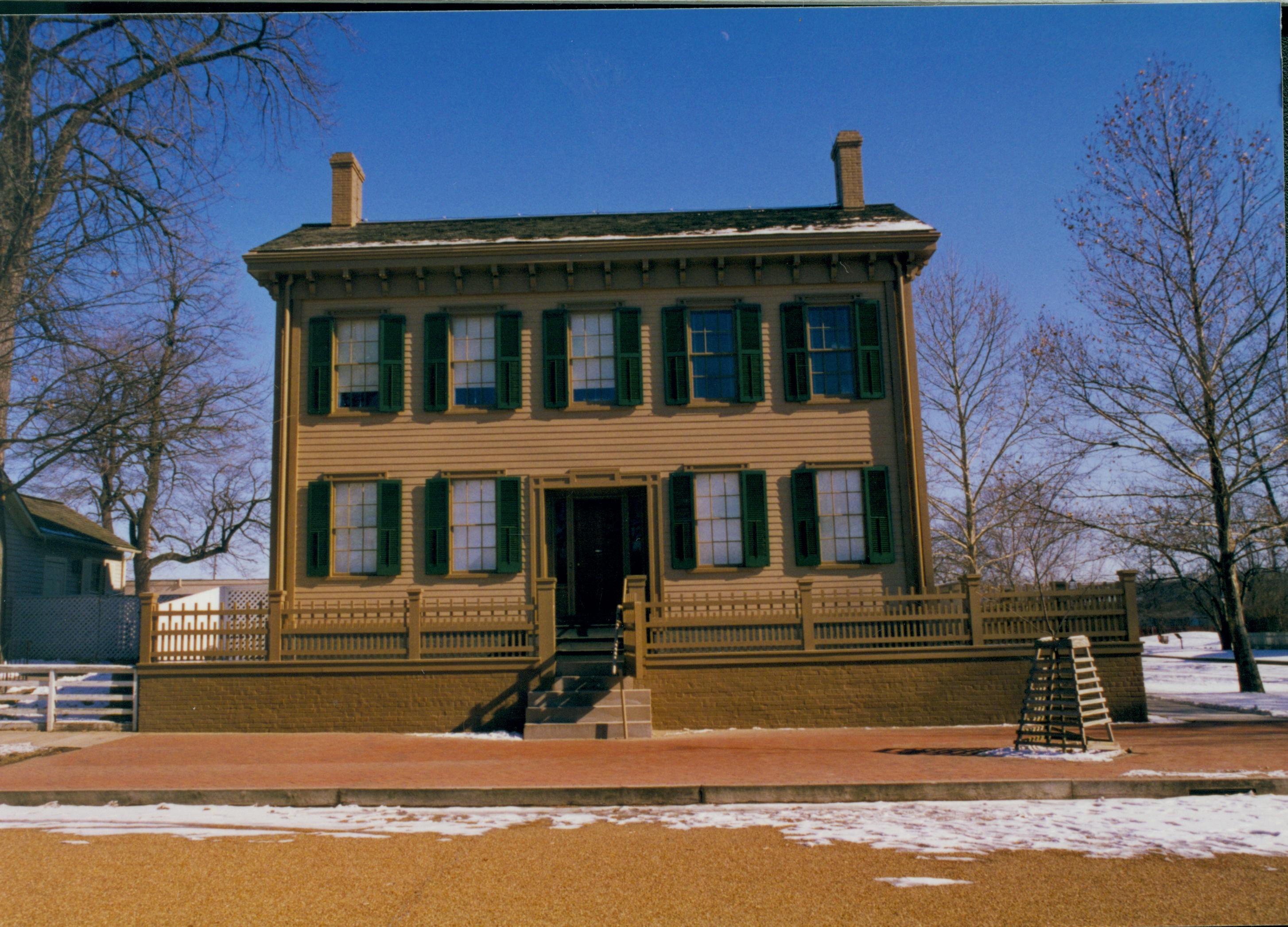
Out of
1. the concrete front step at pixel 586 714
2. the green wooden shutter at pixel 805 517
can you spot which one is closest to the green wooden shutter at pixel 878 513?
the green wooden shutter at pixel 805 517

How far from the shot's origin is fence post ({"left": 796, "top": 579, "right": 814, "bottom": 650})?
40.8 ft

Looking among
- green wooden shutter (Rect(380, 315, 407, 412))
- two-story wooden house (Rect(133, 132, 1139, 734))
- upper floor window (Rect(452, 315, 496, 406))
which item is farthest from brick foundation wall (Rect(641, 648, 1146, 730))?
green wooden shutter (Rect(380, 315, 407, 412))

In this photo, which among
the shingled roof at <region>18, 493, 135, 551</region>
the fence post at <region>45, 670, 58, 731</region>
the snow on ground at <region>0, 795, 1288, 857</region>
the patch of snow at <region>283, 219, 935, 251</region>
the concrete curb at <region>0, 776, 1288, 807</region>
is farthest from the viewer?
the shingled roof at <region>18, 493, 135, 551</region>

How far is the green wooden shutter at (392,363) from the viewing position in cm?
1503

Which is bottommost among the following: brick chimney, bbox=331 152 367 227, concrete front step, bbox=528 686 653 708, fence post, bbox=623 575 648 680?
concrete front step, bbox=528 686 653 708

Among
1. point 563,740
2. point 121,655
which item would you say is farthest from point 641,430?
point 121,655

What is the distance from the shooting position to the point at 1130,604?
1240cm

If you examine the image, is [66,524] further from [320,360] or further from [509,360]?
[509,360]

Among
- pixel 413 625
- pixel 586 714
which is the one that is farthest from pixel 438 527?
pixel 586 714

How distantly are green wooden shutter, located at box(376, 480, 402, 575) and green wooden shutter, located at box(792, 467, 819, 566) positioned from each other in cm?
618

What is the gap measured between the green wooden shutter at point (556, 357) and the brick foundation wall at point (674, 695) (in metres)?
4.65

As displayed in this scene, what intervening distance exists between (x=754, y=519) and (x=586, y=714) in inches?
171

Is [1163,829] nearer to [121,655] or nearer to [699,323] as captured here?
[699,323]

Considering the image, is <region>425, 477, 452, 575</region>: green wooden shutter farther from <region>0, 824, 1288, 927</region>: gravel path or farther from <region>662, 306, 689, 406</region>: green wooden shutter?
<region>0, 824, 1288, 927</region>: gravel path
